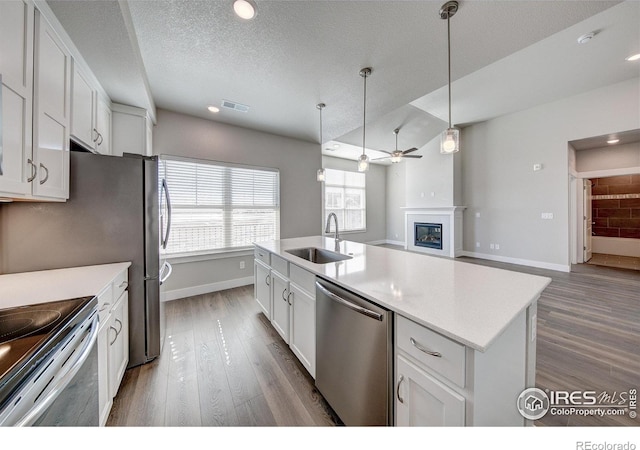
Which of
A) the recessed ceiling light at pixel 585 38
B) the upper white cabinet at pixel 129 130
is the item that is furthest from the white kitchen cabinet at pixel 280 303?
the recessed ceiling light at pixel 585 38

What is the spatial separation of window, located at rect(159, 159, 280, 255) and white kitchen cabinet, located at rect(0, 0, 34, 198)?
2059mm

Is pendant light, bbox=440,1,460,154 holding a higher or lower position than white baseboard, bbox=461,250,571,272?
higher

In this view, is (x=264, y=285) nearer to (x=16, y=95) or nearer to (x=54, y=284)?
(x=54, y=284)

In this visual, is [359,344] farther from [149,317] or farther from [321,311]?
[149,317]

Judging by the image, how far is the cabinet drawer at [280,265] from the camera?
6.79ft

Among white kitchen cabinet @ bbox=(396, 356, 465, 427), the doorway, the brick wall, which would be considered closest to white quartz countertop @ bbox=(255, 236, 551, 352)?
white kitchen cabinet @ bbox=(396, 356, 465, 427)

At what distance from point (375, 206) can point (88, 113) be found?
7.47m

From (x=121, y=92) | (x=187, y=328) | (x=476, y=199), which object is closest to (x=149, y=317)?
(x=187, y=328)

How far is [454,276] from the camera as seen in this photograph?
152 cm

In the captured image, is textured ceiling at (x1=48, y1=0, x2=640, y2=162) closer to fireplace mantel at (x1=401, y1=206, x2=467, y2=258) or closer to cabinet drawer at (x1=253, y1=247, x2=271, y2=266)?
cabinet drawer at (x1=253, y1=247, x2=271, y2=266)

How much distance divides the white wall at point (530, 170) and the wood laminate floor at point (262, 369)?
2084 mm

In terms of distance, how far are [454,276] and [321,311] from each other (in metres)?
0.92

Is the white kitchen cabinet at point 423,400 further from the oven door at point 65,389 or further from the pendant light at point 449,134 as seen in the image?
the pendant light at point 449,134

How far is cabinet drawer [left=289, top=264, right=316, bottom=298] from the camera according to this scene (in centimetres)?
169
